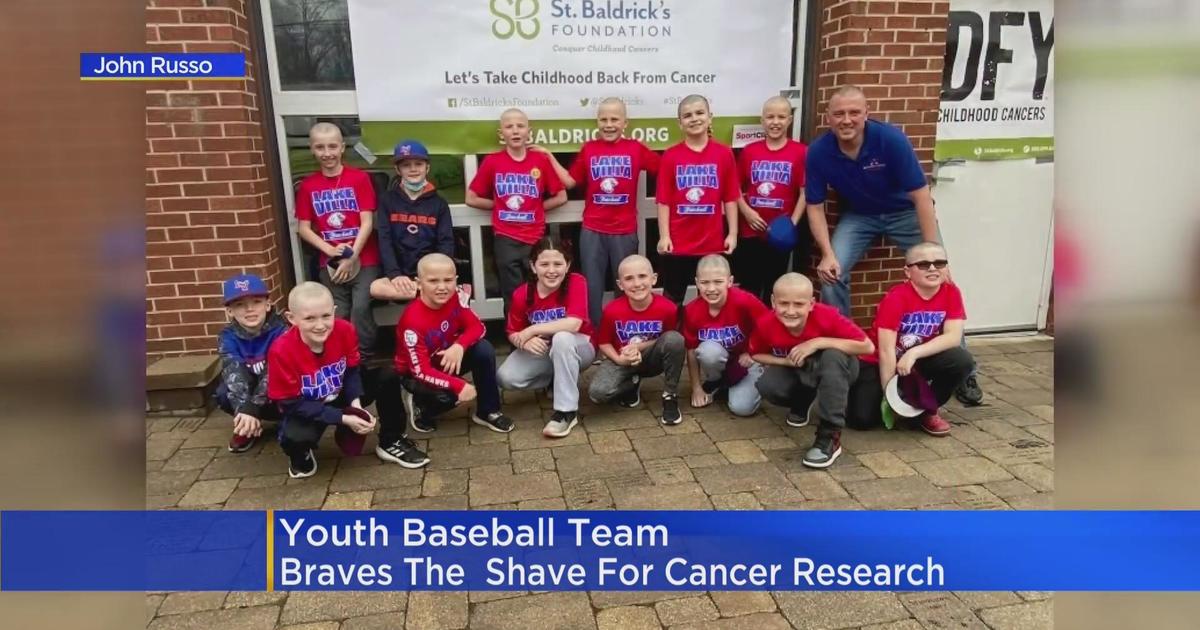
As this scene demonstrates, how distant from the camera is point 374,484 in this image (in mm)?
3121

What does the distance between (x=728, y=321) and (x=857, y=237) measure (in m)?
1.10

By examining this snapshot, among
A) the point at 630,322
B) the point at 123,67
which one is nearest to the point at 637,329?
the point at 630,322

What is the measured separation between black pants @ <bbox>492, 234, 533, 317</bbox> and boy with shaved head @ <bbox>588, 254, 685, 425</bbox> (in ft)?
2.57

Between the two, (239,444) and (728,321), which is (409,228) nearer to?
(239,444)

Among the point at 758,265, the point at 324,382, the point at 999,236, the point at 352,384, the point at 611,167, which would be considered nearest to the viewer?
the point at 324,382

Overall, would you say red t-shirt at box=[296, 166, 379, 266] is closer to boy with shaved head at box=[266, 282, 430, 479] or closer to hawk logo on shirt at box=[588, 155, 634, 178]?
boy with shaved head at box=[266, 282, 430, 479]

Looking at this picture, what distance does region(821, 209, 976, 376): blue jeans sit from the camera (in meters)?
4.15

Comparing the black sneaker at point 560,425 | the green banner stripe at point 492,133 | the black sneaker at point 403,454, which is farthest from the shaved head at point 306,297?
the green banner stripe at point 492,133

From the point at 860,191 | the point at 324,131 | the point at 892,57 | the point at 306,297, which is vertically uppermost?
the point at 892,57

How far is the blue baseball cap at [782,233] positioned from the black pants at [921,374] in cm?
94

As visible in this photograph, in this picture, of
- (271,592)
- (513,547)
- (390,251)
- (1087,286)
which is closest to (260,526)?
(271,592)

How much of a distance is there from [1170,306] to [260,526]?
2.93m

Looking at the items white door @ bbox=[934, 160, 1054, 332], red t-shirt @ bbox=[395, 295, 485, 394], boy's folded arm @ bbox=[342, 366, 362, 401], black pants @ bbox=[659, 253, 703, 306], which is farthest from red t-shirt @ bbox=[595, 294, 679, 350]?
white door @ bbox=[934, 160, 1054, 332]

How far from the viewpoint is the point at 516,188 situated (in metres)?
4.30
